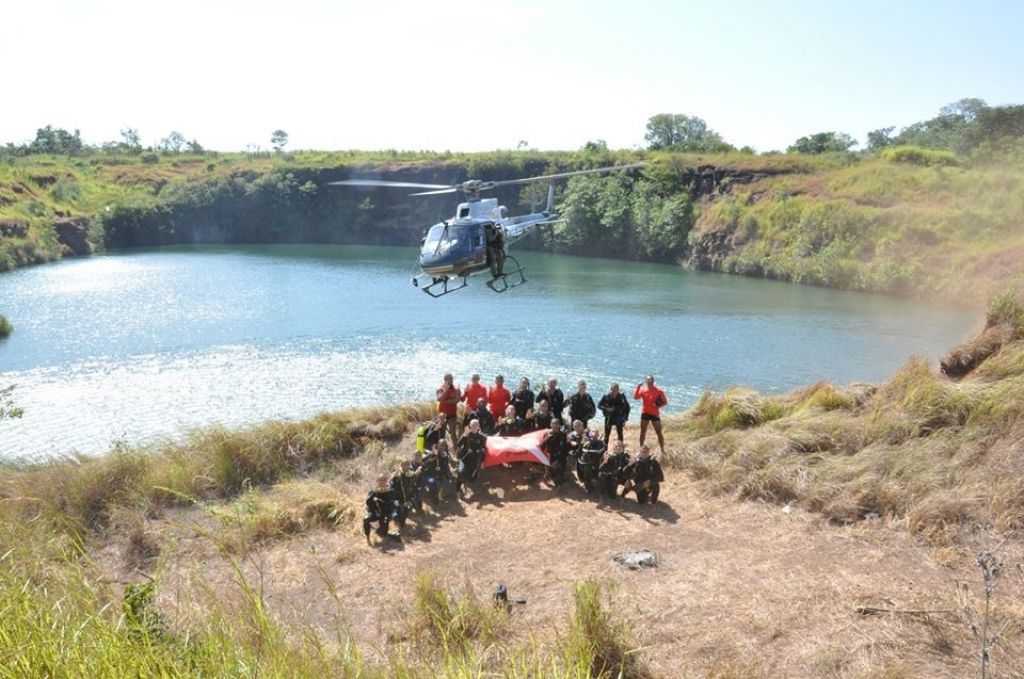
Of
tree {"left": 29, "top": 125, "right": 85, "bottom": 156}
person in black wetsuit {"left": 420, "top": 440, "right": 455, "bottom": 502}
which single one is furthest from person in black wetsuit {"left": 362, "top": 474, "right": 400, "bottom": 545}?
tree {"left": 29, "top": 125, "right": 85, "bottom": 156}

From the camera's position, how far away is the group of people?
388 inches

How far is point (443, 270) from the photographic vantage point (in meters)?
14.1

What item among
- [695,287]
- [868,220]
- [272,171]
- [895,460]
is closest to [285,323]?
[695,287]

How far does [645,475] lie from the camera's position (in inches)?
395

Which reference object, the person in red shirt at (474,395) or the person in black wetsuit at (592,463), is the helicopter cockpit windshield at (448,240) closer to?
the person in red shirt at (474,395)

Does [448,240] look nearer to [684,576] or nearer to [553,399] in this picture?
[553,399]

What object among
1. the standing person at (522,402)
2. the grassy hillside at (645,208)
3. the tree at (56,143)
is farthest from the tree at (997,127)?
the tree at (56,143)

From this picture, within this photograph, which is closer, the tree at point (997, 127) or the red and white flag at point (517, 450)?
the red and white flag at point (517, 450)

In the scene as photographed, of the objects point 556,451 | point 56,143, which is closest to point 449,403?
point 556,451

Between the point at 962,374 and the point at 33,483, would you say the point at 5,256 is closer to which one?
the point at 33,483

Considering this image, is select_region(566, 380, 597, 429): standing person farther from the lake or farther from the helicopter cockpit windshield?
the lake

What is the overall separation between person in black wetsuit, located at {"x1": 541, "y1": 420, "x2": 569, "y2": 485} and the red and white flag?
0.10 metres

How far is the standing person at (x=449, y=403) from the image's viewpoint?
465 inches

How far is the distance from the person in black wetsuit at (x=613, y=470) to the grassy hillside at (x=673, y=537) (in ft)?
1.22
